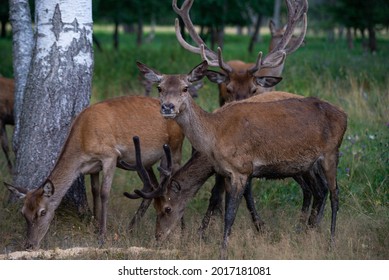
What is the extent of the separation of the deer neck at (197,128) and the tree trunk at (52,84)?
65.9 inches

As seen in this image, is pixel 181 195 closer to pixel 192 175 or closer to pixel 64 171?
pixel 192 175

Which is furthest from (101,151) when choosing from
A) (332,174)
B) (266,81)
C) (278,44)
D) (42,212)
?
(278,44)

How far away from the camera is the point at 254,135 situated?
297 inches

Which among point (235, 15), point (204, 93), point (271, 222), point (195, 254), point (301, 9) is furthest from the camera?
point (235, 15)

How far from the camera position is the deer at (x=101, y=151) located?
771 centimetres

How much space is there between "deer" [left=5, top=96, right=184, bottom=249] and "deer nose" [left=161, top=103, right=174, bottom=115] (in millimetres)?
1218

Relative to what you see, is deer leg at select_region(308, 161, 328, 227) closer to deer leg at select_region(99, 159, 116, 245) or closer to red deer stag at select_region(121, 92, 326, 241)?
red deer stag at select_region(121, 92, 326, 241)

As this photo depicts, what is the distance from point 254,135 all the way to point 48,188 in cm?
196

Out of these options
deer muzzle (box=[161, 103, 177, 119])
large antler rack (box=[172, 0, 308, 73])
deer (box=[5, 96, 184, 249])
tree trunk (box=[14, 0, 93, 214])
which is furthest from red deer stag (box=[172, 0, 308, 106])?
deer muzzle (box=[161, 103, 177, 119])

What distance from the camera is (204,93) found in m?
14.4

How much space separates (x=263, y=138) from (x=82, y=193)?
2.26 m

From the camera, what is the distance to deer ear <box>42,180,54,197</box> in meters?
7.65

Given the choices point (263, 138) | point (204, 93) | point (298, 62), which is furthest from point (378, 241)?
point (298, 62)

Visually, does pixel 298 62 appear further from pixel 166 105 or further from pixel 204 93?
pixel 166 105
